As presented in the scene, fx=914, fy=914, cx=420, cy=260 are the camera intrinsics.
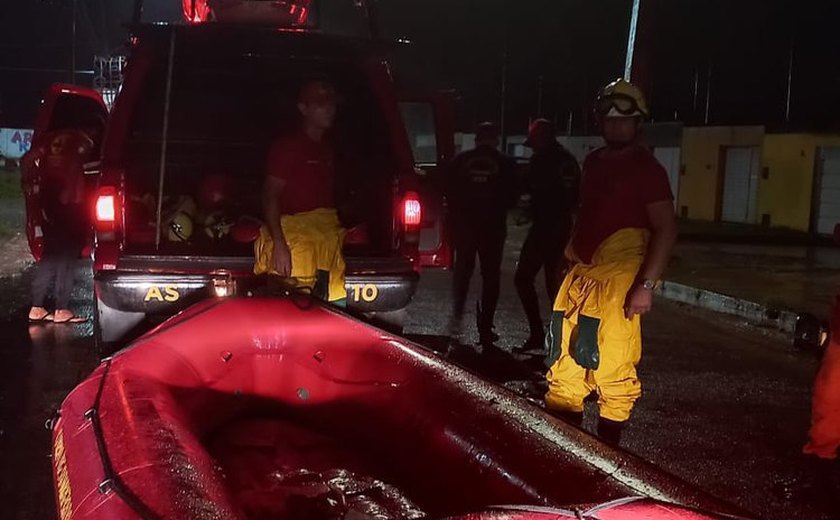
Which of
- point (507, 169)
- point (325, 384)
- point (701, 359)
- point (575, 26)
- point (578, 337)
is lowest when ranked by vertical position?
point (701, 359)

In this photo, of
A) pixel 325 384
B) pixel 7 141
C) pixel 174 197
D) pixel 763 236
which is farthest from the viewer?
pixel 7 141

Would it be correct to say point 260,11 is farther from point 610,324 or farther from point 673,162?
point 673,162

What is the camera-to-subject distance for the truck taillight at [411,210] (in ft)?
19.6

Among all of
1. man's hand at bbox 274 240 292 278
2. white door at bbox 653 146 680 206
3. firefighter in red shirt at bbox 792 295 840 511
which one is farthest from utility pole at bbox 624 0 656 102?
white door at bbox 653 146 680 206

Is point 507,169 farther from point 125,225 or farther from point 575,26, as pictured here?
point 575,26

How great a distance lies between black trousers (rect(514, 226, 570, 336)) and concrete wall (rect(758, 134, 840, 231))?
1405cm

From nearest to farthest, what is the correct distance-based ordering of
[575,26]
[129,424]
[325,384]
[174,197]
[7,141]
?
[129,424] < [325,384] < [174,197] < [575,26] < [7,141]

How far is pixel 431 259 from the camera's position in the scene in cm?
716

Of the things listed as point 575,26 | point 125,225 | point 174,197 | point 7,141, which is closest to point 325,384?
point 125,225

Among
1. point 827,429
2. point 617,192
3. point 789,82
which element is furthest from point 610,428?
point 789,82

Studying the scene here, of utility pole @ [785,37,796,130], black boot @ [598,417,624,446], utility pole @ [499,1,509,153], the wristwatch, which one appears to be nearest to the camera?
the wristwatch

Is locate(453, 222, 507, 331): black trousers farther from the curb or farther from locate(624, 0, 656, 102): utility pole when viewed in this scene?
locate(624, 0, 656, 102): utility pole

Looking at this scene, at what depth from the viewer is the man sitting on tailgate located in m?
4.96

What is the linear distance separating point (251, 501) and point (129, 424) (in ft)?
3.63
